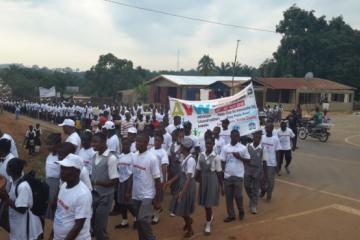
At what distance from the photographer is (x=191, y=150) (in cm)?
702

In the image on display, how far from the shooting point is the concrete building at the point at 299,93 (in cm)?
4050

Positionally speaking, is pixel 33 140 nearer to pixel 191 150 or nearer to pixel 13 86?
pixel 191 150

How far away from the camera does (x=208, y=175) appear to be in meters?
6.97

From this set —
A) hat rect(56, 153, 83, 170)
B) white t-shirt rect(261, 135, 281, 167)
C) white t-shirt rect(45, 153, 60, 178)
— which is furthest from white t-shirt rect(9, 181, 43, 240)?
white t-shirt rect(261, 135, 281, 167)

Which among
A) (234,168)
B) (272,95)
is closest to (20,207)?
(234,168)

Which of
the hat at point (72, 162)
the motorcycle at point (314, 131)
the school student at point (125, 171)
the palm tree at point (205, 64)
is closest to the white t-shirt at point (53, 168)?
the school student at point (125, 171)

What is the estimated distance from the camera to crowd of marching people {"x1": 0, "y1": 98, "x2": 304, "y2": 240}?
13.4 feet

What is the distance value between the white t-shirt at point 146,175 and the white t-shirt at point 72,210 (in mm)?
1830

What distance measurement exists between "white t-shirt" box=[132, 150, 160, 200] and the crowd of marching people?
1 cm

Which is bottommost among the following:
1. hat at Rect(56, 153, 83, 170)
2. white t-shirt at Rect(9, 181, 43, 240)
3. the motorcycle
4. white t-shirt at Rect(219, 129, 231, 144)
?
the motorcycle

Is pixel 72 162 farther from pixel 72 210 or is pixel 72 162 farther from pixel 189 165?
pixel 189 165

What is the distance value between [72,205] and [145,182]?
2038mm

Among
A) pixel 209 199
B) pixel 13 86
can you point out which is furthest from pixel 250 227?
pixel 13 86

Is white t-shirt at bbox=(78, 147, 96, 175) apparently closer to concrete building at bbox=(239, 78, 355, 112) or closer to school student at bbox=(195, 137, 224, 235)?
school student at bbox=(195, 137, 224, 235)
